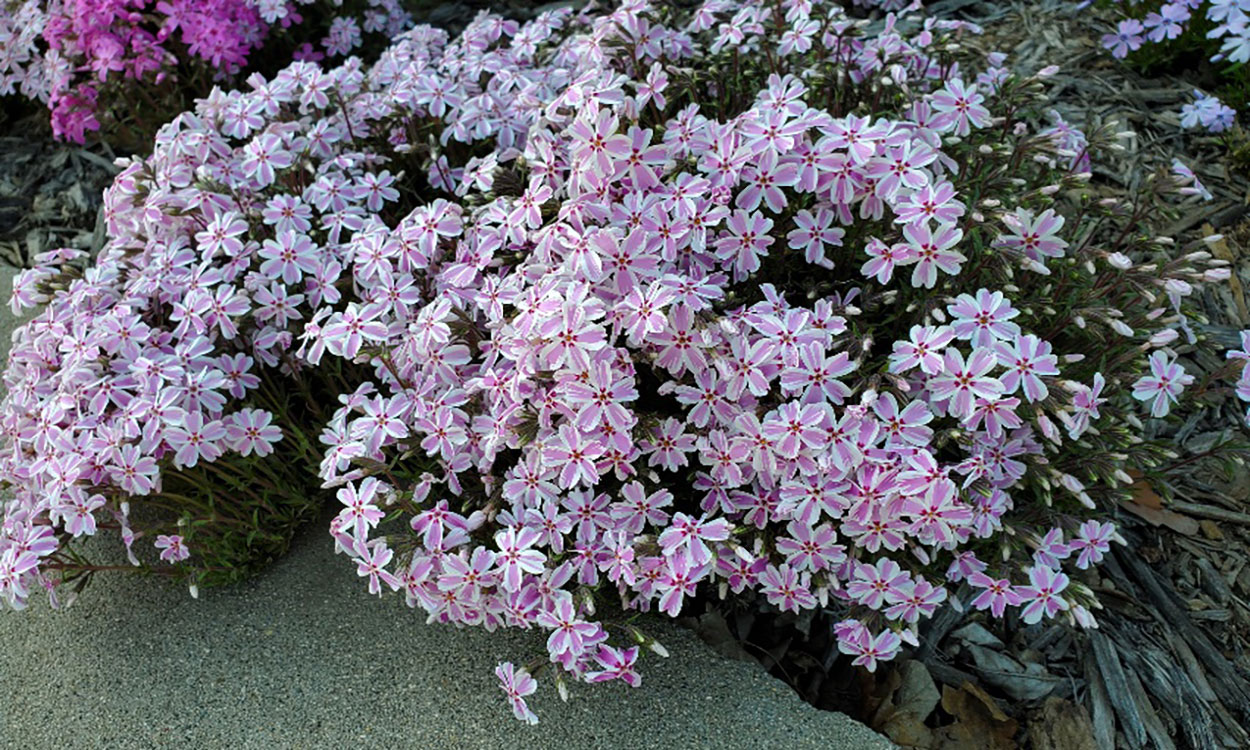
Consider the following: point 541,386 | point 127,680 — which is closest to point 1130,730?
point 541,386

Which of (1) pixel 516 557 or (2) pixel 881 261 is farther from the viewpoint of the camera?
(2) pixel 881 261

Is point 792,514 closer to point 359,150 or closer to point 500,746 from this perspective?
point 500,746

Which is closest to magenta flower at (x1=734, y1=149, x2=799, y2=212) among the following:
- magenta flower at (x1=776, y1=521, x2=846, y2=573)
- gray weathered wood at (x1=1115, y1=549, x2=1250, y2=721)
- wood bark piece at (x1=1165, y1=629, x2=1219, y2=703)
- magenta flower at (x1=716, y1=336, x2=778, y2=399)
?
magenta flower at (x1=716, y1=336, x2=778, y2=399)

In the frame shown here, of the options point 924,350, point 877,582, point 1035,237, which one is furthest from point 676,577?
point 1035,237

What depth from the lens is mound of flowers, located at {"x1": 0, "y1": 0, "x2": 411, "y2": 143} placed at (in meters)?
4.27

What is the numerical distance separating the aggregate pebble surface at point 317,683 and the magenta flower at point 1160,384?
997mm

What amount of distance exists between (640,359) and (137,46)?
9.72ft

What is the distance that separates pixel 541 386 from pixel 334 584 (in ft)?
3.35

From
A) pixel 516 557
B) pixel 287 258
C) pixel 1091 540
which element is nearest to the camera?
pixel 516 557

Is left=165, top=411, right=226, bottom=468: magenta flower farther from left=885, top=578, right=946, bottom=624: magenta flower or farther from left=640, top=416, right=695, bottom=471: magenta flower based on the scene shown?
left=885, top=578, right=946, bottom=624: magenta flower

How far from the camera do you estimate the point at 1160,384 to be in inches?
99.0

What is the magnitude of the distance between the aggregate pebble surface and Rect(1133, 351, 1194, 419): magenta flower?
100cm

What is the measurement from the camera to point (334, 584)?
300 centimetres

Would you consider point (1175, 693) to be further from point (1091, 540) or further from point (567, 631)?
point (567, 631)
